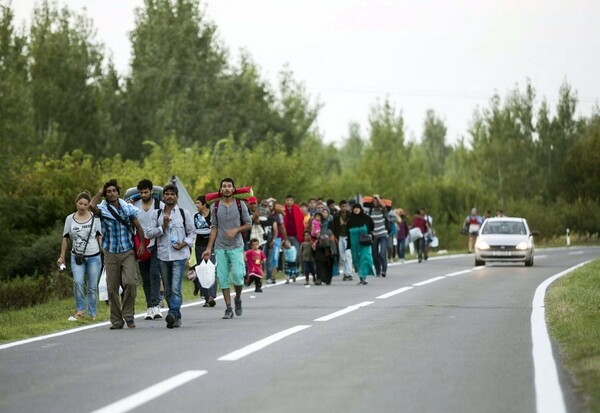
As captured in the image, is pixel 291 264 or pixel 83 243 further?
pixel 291 264

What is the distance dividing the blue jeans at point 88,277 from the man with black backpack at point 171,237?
4.81ft

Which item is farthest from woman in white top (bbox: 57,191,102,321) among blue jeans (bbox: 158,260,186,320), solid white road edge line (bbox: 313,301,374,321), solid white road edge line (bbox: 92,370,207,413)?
solid white road edge line (bbox: 92,370,207,413)

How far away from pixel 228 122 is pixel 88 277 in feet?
210

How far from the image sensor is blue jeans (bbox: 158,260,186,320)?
15.5m

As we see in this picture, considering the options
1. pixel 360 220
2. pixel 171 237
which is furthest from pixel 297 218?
pixel 171 237

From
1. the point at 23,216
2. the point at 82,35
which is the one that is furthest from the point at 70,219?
the point at 82,35

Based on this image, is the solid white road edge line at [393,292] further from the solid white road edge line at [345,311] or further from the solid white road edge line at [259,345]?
the solid white road edge line at [259,345]

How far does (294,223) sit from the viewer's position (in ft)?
90.8

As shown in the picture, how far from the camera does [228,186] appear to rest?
16.7m

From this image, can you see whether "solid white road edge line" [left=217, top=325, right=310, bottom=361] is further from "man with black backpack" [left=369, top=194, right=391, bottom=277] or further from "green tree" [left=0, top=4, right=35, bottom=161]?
"green tree" [left=0, top=4, right=35, bottom=161]

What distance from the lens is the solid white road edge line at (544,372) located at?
850 centimetres

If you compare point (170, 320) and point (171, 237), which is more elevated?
point (171, 237)

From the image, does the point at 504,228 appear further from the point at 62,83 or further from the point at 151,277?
the point at 62,83

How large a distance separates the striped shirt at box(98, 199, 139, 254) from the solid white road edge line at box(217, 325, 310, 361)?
2413mm
